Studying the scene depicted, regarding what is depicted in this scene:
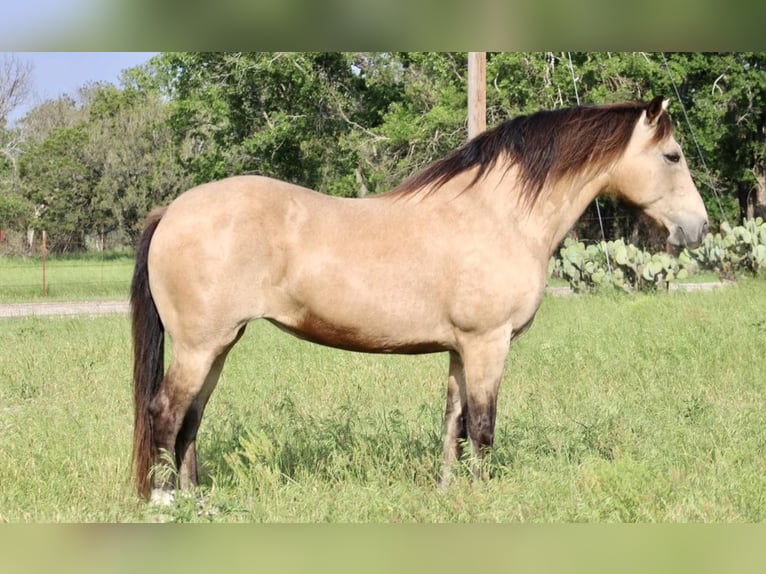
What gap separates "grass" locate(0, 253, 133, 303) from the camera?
20781 mm

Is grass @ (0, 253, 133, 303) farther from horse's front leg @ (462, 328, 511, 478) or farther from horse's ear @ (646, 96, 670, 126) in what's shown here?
horse's ear @ (646, 96, 670, 126)

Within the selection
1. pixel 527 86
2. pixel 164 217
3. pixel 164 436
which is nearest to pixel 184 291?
pixel 164 217

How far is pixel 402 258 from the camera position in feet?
15.6

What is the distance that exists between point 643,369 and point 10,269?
74.6ft

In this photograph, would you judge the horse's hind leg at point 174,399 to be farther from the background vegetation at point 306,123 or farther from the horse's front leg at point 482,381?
the background vegetation at point 306,123

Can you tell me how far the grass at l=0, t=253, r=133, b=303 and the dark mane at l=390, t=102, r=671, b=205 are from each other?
1663cm

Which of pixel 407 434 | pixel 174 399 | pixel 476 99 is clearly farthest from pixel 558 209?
pixel 476 99

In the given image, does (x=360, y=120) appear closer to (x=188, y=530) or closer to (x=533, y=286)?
(x=533, y=286)

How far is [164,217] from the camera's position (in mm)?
4676

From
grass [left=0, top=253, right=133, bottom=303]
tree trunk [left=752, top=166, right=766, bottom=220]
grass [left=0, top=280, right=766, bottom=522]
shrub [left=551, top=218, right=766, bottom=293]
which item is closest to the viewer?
grass [left=0, top=280, right=766, bottom=522]

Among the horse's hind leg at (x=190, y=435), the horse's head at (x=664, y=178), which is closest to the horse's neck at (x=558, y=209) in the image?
the horse's head at (x=664, y=178)

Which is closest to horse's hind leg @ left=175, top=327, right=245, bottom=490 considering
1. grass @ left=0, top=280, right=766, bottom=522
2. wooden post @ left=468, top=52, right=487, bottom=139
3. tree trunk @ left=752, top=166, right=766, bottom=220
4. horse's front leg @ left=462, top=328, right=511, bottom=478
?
grass @ left=0, top=280, right=766, bottom=522

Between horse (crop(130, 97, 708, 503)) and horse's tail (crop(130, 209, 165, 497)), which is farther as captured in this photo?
horse's tail (crop(130, 209, 165, 497))

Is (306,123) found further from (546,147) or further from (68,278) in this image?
(546,147)
